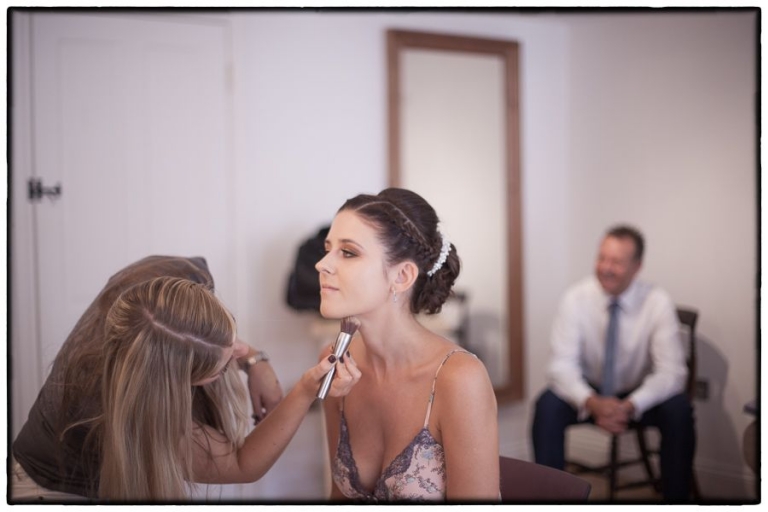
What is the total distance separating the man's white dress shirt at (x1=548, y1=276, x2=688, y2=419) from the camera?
300 cm

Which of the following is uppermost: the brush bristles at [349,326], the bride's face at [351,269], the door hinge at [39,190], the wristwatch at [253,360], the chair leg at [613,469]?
the door hinge at [39,190]

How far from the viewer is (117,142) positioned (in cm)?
286

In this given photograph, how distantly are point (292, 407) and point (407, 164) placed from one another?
2.24 meters

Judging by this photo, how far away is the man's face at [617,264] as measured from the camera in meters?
3.12

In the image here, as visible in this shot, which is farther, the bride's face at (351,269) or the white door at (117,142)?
the white door at (117,142)

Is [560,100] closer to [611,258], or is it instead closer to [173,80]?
[611,258]

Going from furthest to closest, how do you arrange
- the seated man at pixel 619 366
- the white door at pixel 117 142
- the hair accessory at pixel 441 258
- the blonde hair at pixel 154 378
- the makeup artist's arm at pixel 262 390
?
the seated man at pixel 619 366 → the white door at pixel 117 142 → the makeup artist's arm at pixel 262 390 → the hair accessory at pixel 441 258 → the blonde hair at pixel 154 378

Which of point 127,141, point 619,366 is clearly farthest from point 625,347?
point 127,141

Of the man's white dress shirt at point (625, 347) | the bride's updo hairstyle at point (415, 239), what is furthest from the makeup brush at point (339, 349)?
the man's white dress shirt at point (625, 347)

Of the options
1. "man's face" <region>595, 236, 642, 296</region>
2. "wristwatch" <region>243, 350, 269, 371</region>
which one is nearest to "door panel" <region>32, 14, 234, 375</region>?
"wristwatch" <region>243, 350, 269, 371</region>

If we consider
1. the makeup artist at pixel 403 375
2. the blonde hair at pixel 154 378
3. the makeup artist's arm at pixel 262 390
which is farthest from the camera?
the makeup artist's arm at pixel 262 390

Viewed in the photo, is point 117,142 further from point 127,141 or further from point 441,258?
point 441,258

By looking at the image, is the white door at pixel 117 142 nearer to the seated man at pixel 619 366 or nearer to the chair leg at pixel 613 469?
the seated man at pixel 619 366

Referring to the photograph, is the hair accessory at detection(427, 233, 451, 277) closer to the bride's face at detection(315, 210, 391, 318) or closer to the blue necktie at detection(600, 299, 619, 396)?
the bride's face at detection(315, 210, 391, 318)
